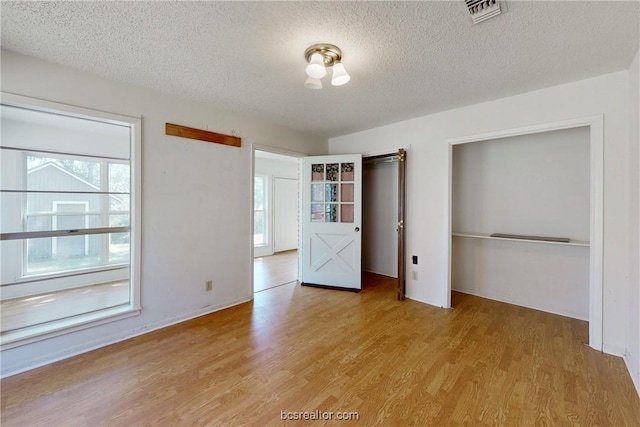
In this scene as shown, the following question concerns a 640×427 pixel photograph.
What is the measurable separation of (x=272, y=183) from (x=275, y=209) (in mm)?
682

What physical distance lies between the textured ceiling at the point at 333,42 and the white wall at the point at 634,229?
0.30 metres

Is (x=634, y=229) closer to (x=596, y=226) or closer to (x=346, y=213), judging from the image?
(x=596, y=226)

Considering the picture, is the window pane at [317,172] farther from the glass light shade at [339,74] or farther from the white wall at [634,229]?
the white wall at [634,229]

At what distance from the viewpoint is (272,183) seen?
667cm

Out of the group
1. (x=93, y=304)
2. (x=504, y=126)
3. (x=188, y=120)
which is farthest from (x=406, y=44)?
(x=93, y=304)

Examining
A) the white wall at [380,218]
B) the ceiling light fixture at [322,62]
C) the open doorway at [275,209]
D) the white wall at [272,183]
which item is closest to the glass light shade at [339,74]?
the ceiling light fixture at [322,62]

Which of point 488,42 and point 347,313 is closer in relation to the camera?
point 488,42

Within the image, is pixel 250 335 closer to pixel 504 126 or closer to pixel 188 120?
pixel 188 120

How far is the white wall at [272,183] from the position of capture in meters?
6.41

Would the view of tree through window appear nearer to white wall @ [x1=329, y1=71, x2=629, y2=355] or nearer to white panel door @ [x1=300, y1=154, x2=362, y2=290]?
white panel door @ [x1=300, y1=154, x2=362, y2=290]

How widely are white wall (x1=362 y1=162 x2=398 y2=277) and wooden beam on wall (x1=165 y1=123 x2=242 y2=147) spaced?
7.66ft

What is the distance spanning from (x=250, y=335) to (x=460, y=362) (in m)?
1.85

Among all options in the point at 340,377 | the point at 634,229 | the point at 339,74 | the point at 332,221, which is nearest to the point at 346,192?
the point at 332,221

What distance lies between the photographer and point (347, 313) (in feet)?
9.95
